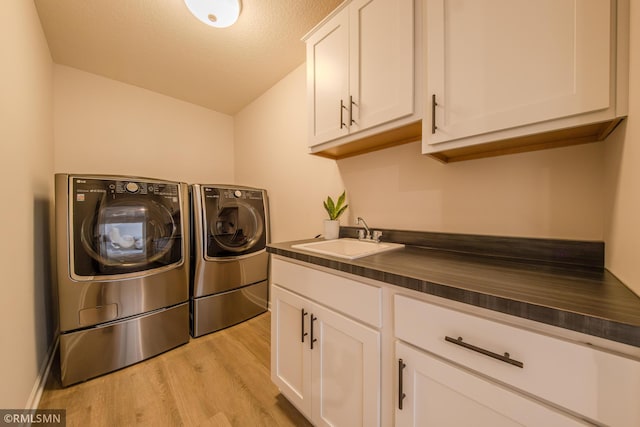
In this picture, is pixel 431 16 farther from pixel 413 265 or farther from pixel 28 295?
pixel 28 295

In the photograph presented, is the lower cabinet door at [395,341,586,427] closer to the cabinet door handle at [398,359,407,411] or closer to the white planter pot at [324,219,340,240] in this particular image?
the cabinet door handle at [398,359,407,411]

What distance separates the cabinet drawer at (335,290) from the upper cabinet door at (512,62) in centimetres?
69

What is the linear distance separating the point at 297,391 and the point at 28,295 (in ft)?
5.14

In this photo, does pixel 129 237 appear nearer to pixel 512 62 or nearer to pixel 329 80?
pixel 329 80

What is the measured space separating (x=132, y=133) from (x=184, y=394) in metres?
2.43

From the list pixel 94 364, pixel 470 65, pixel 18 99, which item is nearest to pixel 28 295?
pixel 94 364

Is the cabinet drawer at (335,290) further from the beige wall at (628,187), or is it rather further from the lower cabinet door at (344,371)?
the beige wall at (628,187)

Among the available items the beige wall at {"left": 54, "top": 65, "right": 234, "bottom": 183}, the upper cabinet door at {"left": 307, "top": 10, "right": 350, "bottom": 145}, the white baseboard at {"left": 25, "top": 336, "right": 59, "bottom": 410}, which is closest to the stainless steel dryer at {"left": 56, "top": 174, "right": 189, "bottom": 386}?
the white baseboard at {"left": 25, "top": 336, "right": 59, "bottom": 410}

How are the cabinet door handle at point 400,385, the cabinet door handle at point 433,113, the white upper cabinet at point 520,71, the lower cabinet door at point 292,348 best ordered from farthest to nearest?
the lower cabinet door at point 292,348 < the cabinet door handle at point 433,113 < the cabinet door handle at point 400,385 < the white upper cabinet at point 520,71

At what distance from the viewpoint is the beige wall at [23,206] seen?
1.05 metres

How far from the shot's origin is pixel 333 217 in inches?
68.7

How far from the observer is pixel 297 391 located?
1214 millimetres

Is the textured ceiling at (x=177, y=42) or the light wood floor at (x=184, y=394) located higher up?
the textured ceiling at (x=177, y=42)

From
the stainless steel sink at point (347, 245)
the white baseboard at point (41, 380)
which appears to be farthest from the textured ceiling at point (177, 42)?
the white baseboard at point (41, 380)
